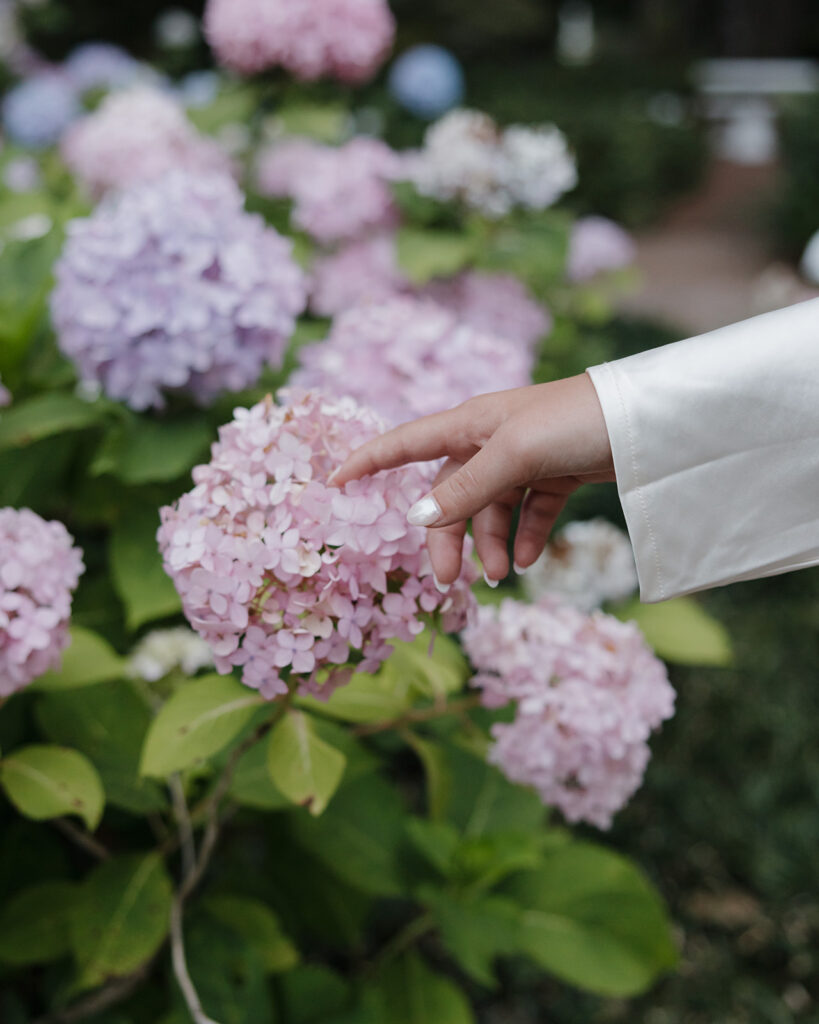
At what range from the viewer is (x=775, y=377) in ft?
3.48

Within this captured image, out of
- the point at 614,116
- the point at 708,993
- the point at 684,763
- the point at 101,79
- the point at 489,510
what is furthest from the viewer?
the point at 614,116

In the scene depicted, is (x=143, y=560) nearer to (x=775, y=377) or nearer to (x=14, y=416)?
(x=14, y=416)

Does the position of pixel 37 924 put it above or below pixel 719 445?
below

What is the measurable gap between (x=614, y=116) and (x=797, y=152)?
255 cm

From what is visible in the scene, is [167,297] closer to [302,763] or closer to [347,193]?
[302,763]

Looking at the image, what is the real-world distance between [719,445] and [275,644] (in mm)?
528

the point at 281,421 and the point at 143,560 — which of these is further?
the point at 143,560

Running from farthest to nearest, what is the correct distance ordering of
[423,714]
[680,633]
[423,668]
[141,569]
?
[680,633]
[141,569]
[423,714]
[423,668]

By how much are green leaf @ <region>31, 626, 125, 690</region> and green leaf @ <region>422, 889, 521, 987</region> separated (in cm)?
68

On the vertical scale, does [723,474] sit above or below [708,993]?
above

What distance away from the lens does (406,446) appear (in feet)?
3.53

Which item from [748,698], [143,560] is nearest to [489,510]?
[143,560]

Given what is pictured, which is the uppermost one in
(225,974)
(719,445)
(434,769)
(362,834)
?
(719,445)

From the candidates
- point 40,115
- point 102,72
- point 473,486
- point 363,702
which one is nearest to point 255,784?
point 363,702
